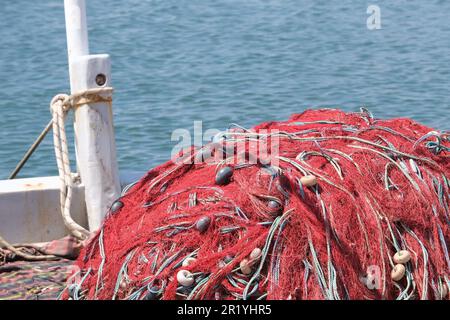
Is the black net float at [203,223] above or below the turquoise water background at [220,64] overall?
above

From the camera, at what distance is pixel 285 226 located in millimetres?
4762

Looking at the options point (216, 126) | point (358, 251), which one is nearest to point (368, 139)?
point (358, 251)

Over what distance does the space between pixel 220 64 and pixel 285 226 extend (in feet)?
38.5

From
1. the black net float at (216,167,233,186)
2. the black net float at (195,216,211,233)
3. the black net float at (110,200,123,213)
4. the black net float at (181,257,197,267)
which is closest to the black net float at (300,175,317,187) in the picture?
the black net float at (216,167,233,186)

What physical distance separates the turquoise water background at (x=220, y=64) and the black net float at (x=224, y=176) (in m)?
6.46

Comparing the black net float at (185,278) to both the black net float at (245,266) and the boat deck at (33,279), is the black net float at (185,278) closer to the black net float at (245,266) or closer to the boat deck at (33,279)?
the black net float at (245,266)

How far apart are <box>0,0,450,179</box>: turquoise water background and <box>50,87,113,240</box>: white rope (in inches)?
190

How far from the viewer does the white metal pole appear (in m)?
6.21

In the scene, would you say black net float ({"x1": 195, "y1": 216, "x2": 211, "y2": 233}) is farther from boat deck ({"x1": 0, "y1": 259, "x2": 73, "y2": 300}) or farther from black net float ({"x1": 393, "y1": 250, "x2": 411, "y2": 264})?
boat deck ({"x1": 0, "y1": 259, "x2": 73, "y2": 300})

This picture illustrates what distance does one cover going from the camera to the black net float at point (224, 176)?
507 centimetres

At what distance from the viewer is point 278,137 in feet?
17.9

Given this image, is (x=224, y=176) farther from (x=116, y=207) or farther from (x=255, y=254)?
(x=116, y=207)

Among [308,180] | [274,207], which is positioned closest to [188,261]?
[274,207]

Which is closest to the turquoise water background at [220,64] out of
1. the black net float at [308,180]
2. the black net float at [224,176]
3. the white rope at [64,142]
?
the white rope at [64,142]
